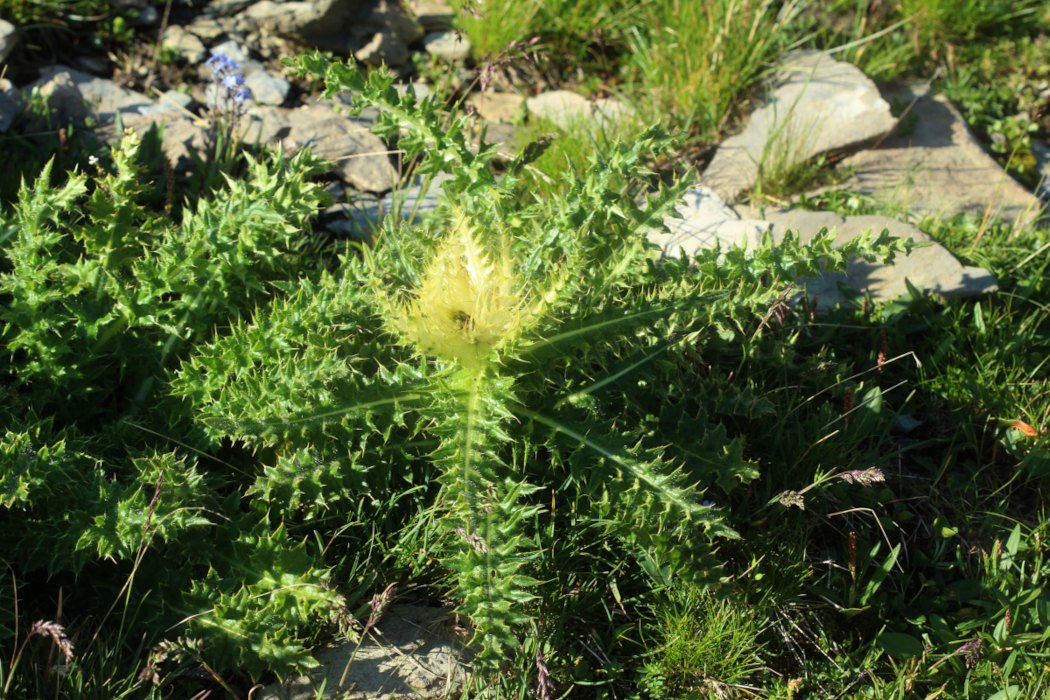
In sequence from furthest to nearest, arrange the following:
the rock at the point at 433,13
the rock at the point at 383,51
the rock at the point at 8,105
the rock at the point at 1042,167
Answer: the rock at the point at 433,13
the rock at the point at 383,51
the rock at the point at 1042,167
the rock at the point at 8,105

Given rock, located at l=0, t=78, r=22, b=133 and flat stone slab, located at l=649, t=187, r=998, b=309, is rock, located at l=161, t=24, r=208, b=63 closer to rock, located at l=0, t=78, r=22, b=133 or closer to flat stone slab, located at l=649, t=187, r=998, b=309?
rock, located at l=0, t=78, r=22, b=133

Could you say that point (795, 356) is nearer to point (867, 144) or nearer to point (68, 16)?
point (867, 144)

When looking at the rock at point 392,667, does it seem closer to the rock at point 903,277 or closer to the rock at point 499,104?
the rock at point 903,277

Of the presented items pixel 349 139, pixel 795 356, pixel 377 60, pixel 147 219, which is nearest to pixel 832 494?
pixel 795 356

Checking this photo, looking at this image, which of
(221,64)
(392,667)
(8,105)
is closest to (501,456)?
(392,667)

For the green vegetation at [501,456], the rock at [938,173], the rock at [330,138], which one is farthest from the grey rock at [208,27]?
the rock at [938,173]

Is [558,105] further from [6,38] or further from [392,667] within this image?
[392,667]

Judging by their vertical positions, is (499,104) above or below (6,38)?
below
